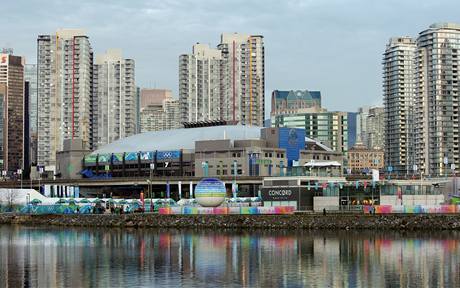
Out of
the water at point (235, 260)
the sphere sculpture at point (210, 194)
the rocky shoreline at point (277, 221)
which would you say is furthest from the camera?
the sphere sculpture at point (210, 194)

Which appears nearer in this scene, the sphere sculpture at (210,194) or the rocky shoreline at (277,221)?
the rocky shoreline at (277,221)

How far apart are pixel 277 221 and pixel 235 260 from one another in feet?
169

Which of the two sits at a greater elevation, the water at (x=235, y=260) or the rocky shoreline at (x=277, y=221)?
the rocky shoreline at (x=277, y=221)

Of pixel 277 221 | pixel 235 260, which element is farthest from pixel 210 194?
pixel 235 260

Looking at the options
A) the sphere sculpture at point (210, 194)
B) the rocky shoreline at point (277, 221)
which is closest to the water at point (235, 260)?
the rocky shoreline at point (277, 221)

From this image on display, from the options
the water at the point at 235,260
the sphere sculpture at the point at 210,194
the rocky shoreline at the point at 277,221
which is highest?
the sphere sculpture at the point at 210,194

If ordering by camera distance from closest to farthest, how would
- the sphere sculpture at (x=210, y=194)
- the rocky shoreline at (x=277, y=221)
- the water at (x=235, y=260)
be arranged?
the water at (x=235, y=260) < the rocky shoreline at (x=277, y=221) < the sphere sculpture at (x=210, y=194)

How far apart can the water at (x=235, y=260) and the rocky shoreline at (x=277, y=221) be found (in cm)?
787

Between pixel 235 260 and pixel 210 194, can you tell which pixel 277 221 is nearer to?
pixel 210 194

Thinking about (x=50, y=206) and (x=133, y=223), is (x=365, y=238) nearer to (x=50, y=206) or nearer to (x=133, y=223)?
(x=133, y=223)

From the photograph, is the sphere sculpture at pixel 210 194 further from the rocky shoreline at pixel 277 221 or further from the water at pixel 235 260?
the water at pixel 235 260

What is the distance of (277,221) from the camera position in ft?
422

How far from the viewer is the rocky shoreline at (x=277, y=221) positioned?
12038 cm

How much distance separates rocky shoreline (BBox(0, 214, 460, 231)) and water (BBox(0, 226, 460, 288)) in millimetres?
7866
